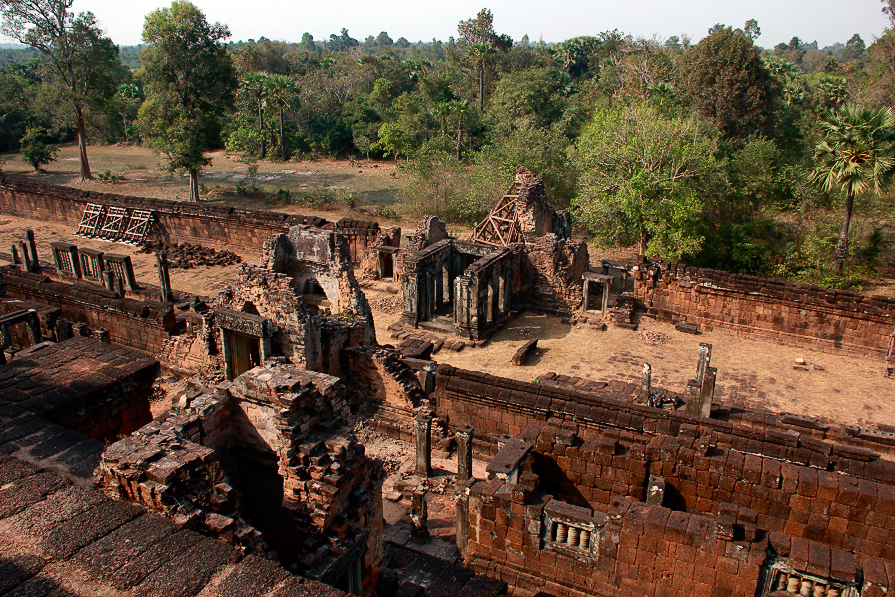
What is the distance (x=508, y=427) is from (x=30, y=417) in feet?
24.2

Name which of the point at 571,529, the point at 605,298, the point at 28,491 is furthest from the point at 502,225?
the point at 28,491

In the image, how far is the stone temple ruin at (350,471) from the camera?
5.85 m

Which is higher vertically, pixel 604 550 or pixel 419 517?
pixel 604 550

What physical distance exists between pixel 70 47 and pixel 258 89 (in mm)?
13274

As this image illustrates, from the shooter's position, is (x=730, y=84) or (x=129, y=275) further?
(x=730, y=84)

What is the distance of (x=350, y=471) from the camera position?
7.65m

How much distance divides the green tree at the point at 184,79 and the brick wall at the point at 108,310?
47.4 ft

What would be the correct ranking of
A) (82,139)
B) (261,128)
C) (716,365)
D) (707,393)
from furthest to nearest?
(261,128), (82,139), (716,365), (707,393)

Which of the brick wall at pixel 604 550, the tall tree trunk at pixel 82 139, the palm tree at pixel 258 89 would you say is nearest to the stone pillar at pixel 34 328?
the brick wall at pixel 604 550

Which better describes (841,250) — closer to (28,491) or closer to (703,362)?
(703,362)

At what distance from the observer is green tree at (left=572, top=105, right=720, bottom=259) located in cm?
2147

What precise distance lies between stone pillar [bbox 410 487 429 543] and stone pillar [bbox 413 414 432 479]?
4.18 ft

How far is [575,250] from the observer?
20.7 meters

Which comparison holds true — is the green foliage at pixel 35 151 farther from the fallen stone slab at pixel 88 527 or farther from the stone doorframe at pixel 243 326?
the fallen stone slab at pixel 88 527
